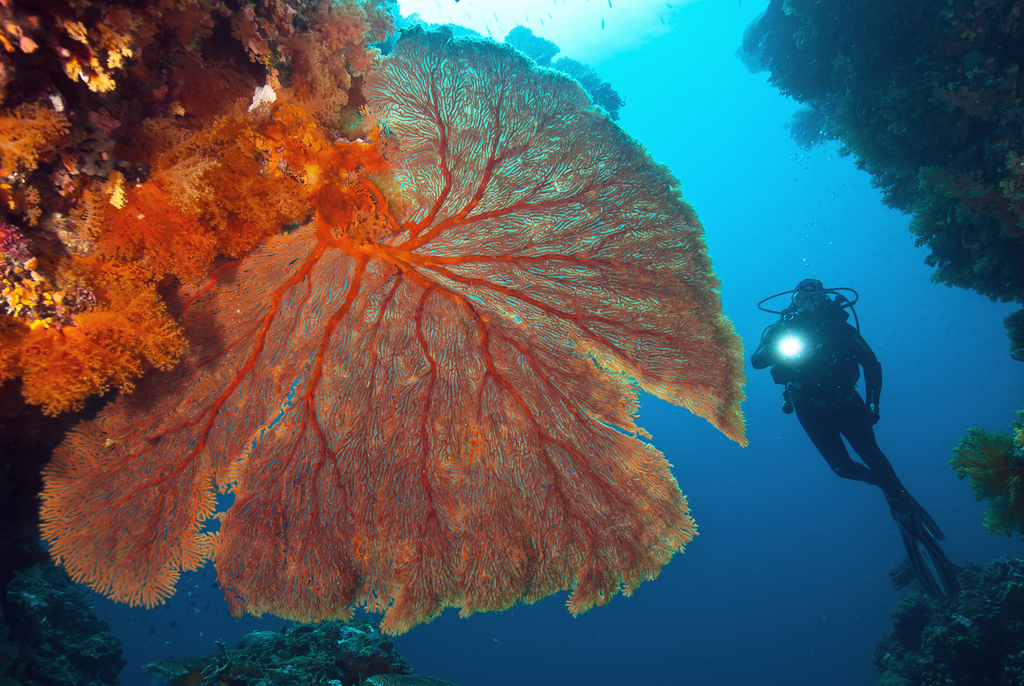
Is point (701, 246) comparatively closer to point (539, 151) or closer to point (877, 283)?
point (539, 151)

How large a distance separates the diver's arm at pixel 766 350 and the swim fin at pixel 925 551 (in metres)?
3.55

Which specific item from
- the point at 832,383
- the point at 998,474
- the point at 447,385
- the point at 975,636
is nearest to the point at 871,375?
the point at 832,383

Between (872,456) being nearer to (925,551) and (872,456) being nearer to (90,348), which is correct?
(925,551)

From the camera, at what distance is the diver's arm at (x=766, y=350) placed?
23.9 ft

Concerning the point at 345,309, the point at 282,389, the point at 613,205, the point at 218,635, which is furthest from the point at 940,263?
the point at 218,635

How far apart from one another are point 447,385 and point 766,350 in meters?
6.56

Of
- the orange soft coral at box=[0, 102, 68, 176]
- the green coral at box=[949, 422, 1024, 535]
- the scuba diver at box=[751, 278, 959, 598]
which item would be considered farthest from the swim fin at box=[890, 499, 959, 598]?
the orange soft coral at box=[0, 102, 68, 176]

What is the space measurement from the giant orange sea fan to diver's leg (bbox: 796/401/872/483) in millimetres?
5234

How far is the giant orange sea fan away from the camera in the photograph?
3010 mm

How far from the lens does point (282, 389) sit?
3414mm

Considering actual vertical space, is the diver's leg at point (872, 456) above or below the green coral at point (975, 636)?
above

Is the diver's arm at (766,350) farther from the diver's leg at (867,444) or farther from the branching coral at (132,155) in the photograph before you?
the branching coral at (132,155)

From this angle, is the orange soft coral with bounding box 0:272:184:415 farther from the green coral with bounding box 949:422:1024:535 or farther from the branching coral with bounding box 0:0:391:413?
the green coral with bounding box 949:422:1024:535

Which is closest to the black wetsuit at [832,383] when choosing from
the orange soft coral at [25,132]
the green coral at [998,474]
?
the green coral at [998,474]
